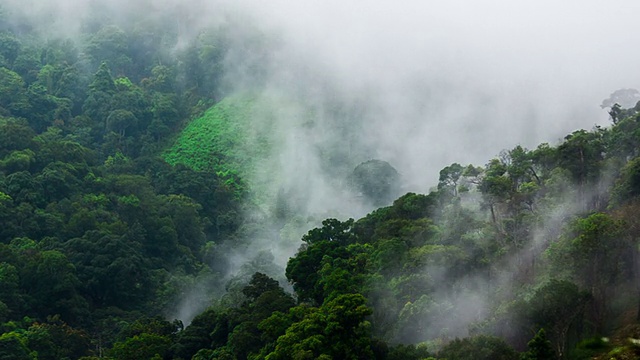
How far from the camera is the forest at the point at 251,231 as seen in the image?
1155 inches

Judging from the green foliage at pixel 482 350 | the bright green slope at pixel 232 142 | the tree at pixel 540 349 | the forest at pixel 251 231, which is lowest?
the tree at pixel 540 349

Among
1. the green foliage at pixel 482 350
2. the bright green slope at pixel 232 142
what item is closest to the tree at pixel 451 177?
the green foliage at pixel 482 350

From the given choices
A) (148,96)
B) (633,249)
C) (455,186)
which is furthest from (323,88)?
(633,249)

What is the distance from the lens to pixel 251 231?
6494 centimetres

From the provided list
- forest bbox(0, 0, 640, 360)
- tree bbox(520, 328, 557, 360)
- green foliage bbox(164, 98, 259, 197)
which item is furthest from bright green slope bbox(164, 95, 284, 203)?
tree bbox(520, 328, 557, 360)

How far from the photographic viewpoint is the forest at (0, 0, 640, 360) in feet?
96.2

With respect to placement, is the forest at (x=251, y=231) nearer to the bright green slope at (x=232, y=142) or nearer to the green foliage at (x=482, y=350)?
the green foliage at (x=482, y=350)

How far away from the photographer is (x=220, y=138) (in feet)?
262

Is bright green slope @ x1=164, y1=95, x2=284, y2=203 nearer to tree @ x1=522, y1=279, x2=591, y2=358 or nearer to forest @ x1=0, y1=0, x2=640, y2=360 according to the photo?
forest @ x1=0, y1=0, x2=640, y2=360

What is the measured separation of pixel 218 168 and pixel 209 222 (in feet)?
32.0

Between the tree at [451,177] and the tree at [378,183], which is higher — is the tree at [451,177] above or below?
below

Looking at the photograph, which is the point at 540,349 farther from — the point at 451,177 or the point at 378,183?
the point at 378,183

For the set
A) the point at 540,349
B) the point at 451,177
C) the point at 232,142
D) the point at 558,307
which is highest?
the point at 232,142

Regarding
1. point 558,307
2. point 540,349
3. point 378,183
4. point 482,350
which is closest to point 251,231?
point 378,183
